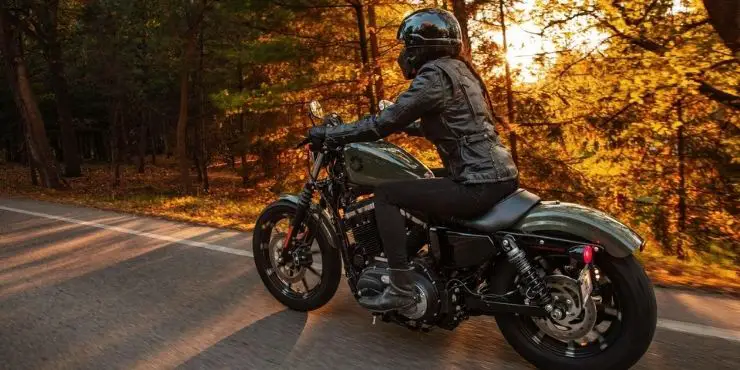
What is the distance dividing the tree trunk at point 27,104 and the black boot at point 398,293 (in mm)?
19122

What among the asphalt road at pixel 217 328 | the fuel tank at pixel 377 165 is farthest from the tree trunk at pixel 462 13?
the fuel tank at pixel 377 165

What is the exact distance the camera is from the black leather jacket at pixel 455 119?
305 cm

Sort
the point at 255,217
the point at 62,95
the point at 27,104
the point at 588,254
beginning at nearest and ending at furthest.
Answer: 1. the point at 588,254
2. the point at 255,217
3. the point at 27,104
4. the point at 62,95

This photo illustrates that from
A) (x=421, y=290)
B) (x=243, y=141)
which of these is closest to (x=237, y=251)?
(x=421, y=290)

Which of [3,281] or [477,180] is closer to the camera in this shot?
[477,180]

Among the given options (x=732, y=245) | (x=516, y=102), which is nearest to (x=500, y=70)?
(x=516, y=102)

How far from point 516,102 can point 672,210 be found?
11.8 feet

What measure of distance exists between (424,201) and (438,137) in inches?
15.2

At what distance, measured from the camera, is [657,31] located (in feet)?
29.8

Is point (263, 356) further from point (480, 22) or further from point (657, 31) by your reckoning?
point (480, 22)

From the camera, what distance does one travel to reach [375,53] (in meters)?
13.4

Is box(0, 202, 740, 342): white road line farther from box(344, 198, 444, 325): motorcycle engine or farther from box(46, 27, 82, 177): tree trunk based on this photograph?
box(46, 27, 82, 177): tree trunk

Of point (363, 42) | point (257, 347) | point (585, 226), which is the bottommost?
point (257, 347)

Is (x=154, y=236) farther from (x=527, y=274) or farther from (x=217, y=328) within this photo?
(x=527, y=274)
